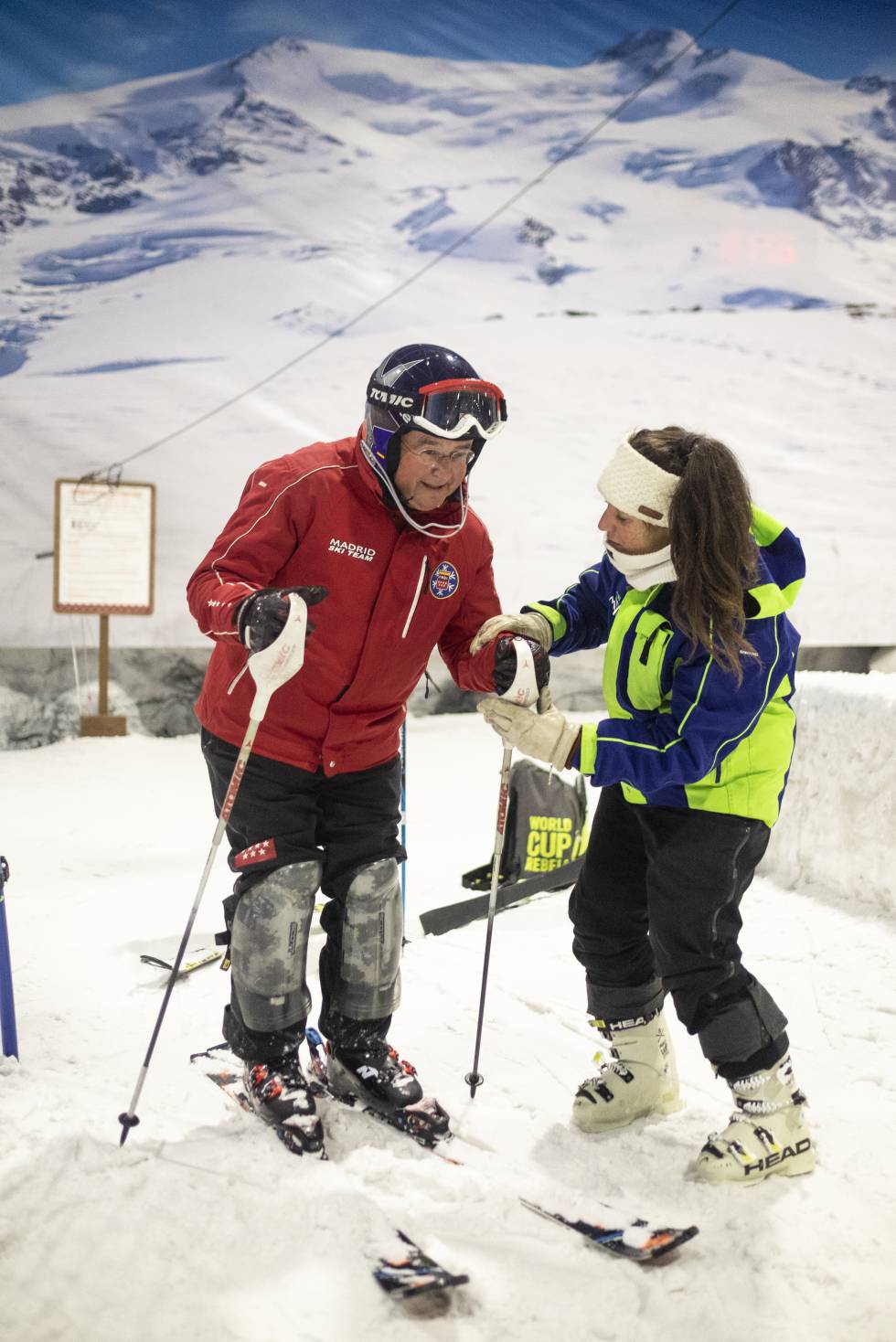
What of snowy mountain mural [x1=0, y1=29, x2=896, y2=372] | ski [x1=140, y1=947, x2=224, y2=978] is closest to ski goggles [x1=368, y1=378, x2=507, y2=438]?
ski [x1=140, y1=947, x2=224, y2=978]

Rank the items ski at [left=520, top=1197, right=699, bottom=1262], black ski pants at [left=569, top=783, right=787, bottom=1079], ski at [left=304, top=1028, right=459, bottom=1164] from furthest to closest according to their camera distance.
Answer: ski at [left=304, top=1028, right=459, bottom=1164] → black ski pants at [left=569, top=783, right=787, bottom=1079] → ski at [left=520, top=1197, right=699, bottom=1262]

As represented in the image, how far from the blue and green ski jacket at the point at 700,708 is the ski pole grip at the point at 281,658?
1.77 ft

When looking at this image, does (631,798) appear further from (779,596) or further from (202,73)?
(202,73)

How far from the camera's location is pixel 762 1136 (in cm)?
202

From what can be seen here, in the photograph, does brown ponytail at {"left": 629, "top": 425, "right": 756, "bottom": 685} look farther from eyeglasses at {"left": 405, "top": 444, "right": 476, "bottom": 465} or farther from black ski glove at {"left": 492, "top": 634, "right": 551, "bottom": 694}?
A: eyeglasses at {"left": 405, "top": 444, "right": 476, "bottom": 465}

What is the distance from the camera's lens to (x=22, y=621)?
6.10m

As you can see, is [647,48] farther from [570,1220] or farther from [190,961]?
[570,1220]

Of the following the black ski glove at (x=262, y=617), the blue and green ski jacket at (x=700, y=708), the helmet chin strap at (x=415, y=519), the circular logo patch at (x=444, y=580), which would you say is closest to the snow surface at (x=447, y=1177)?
the blue and green ski jacket at (x=700, y=708)

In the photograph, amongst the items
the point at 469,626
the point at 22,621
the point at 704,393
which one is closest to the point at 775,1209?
the point at 469,626

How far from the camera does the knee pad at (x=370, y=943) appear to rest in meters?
2.20

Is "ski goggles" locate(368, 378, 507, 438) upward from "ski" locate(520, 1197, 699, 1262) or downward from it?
upward

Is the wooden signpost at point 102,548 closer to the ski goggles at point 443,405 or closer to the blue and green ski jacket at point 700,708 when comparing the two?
the ski goggles at point 443,405

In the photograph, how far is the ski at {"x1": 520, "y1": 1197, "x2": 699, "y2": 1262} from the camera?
1.73m

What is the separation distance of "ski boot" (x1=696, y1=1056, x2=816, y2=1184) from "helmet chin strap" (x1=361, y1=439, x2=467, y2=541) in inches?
46.1
